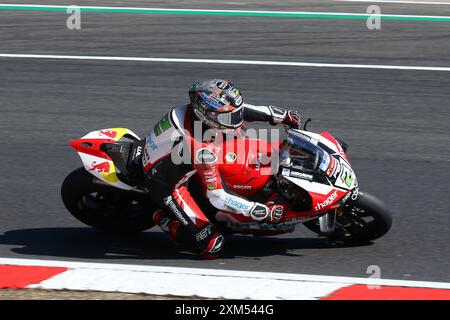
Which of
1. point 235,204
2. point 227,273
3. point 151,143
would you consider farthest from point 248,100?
point 227,273

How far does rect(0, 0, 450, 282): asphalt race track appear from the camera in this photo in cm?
783

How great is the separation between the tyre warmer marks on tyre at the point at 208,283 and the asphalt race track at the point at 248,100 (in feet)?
0.76

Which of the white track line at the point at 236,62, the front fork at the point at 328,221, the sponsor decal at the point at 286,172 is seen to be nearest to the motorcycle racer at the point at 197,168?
the sponsor decal at the point at 286,172

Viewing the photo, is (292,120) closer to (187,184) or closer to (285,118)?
(285,118)

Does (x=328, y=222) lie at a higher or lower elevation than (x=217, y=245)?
higher

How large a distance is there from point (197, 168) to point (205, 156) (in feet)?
0.42

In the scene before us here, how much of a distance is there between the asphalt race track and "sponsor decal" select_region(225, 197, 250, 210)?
441 millimetres

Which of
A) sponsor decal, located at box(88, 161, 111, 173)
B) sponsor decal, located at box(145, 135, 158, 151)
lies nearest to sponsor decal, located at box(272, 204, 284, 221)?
sponsor decal, located at box(145, 135, 158, 151)

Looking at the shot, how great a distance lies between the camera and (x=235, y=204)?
7.44 meters

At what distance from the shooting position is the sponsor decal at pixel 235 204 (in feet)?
24.4

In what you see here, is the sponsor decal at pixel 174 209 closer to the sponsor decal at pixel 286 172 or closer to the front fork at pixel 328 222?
the sponsor decal at pixel 286 172

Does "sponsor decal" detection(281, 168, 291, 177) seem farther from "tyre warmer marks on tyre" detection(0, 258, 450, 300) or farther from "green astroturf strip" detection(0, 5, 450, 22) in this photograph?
"green astroturf strip" detection(0, 5, 450, 22)
